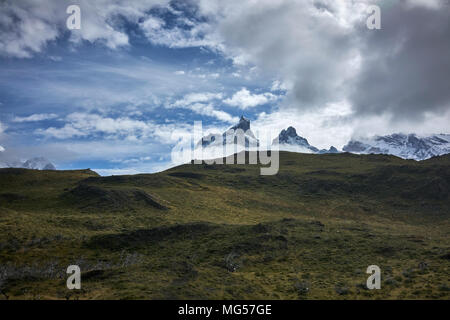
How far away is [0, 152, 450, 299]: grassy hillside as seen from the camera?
28172 mm

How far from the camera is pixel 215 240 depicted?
45.4 meters

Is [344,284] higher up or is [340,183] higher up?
[340,183]

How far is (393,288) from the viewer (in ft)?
92.7

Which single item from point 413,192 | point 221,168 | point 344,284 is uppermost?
point 221,168

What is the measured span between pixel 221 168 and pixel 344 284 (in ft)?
346

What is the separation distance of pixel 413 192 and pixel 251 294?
3246 inches

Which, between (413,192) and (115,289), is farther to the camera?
(413,192)

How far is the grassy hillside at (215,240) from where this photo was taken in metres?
28.2
